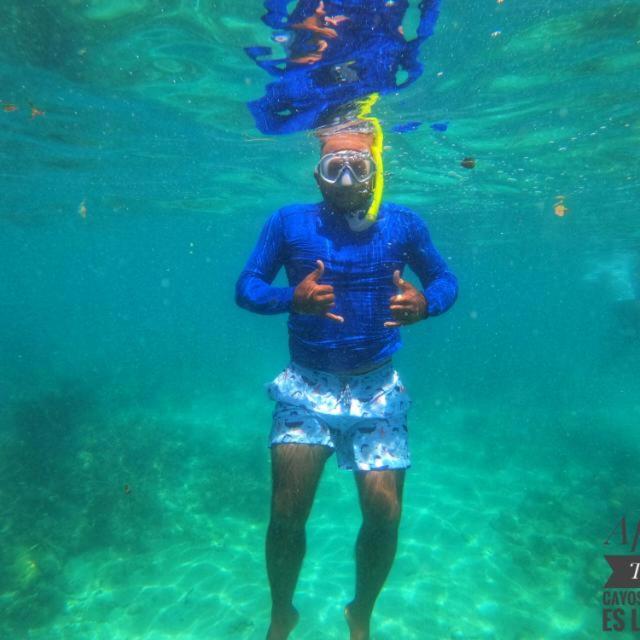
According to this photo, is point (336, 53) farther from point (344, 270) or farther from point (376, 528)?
point (376, 528)

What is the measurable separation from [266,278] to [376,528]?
8.47ft

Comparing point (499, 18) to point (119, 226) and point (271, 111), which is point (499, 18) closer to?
point (271, 111)

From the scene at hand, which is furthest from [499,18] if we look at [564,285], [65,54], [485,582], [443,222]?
[564,285]

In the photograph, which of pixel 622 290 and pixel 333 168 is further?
pixel 622 290

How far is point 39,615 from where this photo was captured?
24.9 ft

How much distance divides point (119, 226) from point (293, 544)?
39.1m

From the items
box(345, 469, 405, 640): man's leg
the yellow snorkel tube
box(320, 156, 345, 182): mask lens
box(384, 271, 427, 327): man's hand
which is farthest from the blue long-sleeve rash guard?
box(345, 469, 405, 640): man's leg

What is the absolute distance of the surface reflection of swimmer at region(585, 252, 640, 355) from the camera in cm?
2627

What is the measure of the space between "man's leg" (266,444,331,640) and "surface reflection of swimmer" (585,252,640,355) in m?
28.3

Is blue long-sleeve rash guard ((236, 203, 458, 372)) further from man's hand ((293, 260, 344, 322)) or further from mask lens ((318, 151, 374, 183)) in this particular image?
man's hand ((293, 260, 344, 322))

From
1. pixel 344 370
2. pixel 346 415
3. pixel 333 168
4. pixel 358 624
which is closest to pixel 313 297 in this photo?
pixel 344 370

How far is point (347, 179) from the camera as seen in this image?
426 cm

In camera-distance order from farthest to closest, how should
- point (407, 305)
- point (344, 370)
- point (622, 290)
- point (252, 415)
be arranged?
point (622, 290)
point (252, 415)
point (344, 370)
point (407, 305)

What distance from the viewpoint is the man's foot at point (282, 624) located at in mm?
4461
